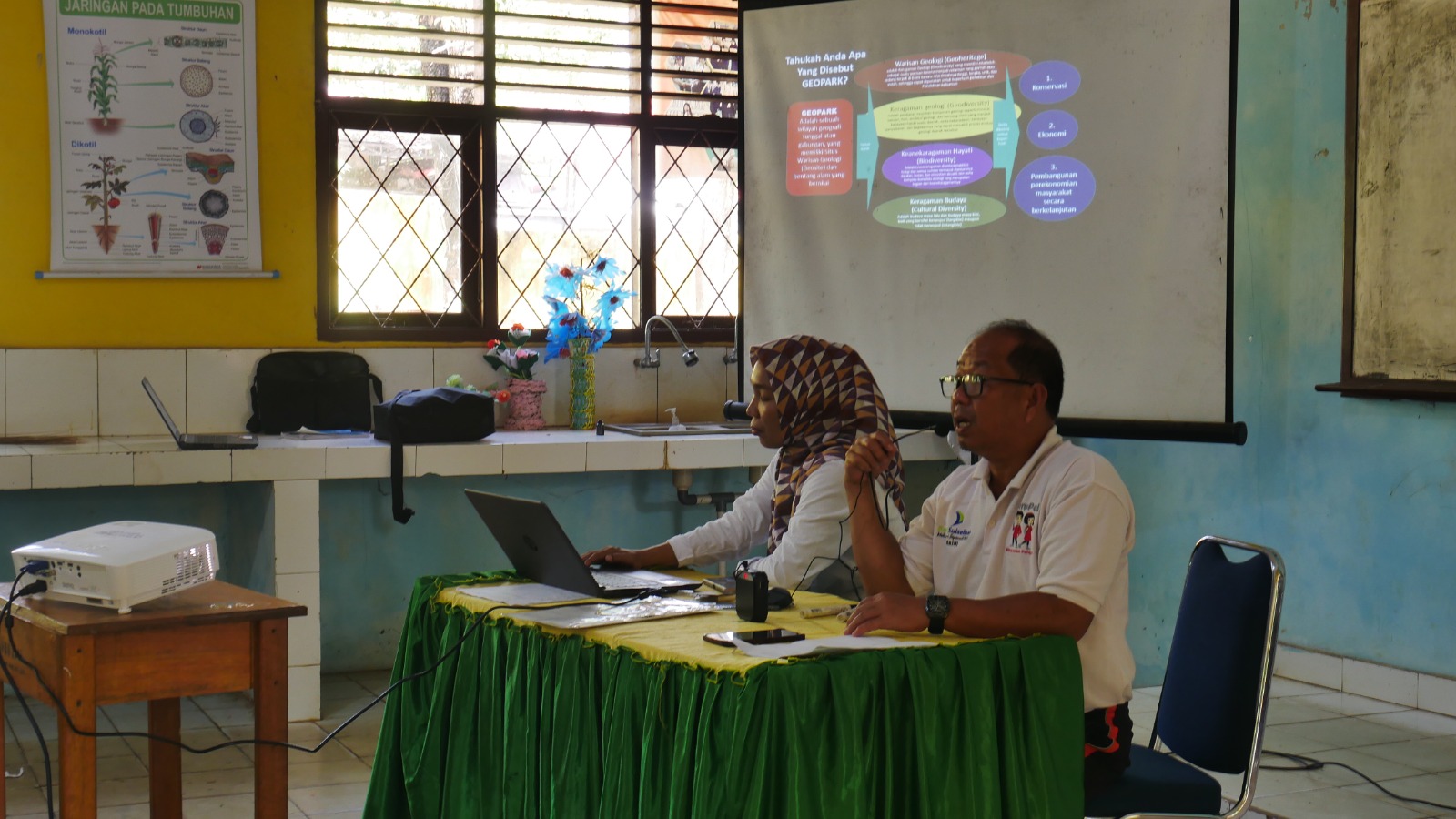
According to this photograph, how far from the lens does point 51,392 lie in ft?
15.0

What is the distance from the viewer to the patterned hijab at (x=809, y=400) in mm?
3248

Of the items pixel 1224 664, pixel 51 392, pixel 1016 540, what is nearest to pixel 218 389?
pixel 51 392

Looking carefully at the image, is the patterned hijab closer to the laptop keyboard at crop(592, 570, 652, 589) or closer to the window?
the laptop keyboard at crop(592, 570, 652, 589)

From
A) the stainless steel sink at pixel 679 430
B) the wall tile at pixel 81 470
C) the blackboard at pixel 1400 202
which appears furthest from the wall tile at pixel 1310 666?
the wall tile at pixel 81 470

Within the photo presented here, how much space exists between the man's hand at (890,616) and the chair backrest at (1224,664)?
1.78ft

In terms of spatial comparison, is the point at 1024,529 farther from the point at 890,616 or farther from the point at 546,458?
the point at 546,458

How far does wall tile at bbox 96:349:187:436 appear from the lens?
15.3ft

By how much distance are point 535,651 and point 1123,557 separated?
1065 millimetres

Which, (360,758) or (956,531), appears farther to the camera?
(360,758)

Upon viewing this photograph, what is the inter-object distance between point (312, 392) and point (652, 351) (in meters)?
1.35

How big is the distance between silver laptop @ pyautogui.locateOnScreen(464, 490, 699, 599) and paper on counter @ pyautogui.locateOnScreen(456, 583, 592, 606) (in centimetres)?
2

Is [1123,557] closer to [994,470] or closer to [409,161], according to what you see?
[994,470]

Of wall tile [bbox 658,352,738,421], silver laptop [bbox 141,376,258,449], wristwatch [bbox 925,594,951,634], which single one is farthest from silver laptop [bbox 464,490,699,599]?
wall tile [bbox 658,352,738,421]

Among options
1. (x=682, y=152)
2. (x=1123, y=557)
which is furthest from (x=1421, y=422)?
(x=682, y=152)
